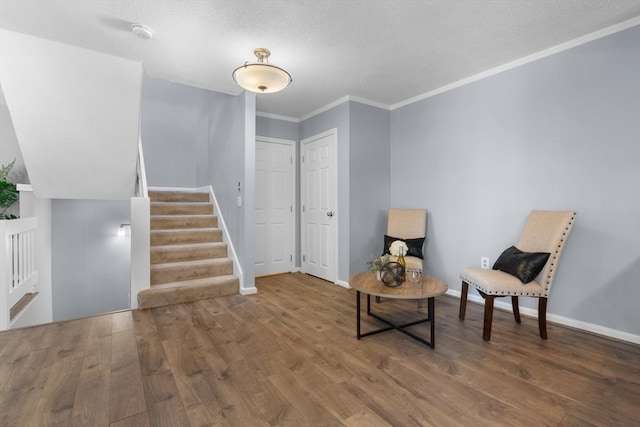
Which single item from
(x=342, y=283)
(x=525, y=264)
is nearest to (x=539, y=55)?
(x=525, y=264)

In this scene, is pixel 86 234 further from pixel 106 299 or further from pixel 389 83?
pixel 389 83

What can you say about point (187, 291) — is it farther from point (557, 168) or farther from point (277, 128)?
point (557, 168)

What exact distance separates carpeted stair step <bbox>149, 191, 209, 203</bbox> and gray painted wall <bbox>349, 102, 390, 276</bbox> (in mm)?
2529

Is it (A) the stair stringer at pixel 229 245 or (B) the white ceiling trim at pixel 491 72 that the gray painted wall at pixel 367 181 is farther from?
(A) the stair stringer at pixel 229 245

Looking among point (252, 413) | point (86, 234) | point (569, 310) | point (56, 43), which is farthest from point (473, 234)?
point (86, 234)

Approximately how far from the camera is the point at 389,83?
11.8 feet

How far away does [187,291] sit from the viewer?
11.0 ft

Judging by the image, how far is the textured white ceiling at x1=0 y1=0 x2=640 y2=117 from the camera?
220 cm

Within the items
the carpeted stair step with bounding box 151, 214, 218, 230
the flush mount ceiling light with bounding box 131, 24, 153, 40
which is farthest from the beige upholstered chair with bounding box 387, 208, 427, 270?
the flush mount ceiling light with bounding box 131, 24, 153, 40

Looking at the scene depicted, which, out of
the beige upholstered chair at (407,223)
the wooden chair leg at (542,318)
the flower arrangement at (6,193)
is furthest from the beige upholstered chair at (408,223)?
the flower arrangement at (6,193)

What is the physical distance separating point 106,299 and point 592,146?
6.62m

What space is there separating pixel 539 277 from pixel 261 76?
291cm

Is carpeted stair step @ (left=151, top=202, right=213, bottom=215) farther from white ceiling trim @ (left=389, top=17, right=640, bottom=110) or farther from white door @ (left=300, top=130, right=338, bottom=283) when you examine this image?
white ceiling trim @ (left=389, top=17, right=640, bottom=110)

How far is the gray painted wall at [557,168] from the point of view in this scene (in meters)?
2.40
